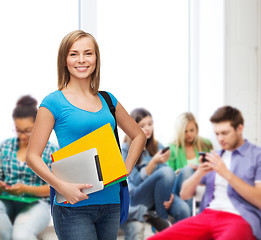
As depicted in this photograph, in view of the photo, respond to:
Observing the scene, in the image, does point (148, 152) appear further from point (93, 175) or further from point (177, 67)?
point (93, 175)

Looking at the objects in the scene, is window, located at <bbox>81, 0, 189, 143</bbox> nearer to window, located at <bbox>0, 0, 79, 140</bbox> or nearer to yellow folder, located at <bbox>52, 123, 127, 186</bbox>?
window, located at <bbox>0, 0, 79, 140</bbox>

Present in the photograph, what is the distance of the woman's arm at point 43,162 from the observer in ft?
3.33

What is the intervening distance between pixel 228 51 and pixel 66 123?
2841 millimetres

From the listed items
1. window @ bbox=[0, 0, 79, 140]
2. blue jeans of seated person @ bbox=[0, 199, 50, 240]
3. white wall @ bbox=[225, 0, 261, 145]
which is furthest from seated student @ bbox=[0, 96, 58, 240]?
white wall @ bbox=[225, 0, 261, 145]

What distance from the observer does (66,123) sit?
1075 mm

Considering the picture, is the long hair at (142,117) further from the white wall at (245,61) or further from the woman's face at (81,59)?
the woman's face at (81,59)

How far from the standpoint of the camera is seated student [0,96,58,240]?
6.84ft

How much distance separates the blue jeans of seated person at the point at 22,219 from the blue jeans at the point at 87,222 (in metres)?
1.06

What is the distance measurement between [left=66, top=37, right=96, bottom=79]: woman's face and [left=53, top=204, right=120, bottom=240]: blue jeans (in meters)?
0.36

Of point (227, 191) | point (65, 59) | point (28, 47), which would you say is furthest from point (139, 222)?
point (65, 59)

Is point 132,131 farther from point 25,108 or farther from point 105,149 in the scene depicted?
point 25,108

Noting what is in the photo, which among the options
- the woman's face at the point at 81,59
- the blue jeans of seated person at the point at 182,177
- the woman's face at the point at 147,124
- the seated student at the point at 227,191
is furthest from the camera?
the blue jeans of seated person at the point at 182,177

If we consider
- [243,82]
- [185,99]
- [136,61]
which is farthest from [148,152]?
[243,82]

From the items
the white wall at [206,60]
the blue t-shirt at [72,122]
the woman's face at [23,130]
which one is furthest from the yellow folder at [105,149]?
the white wall at [206,60]
